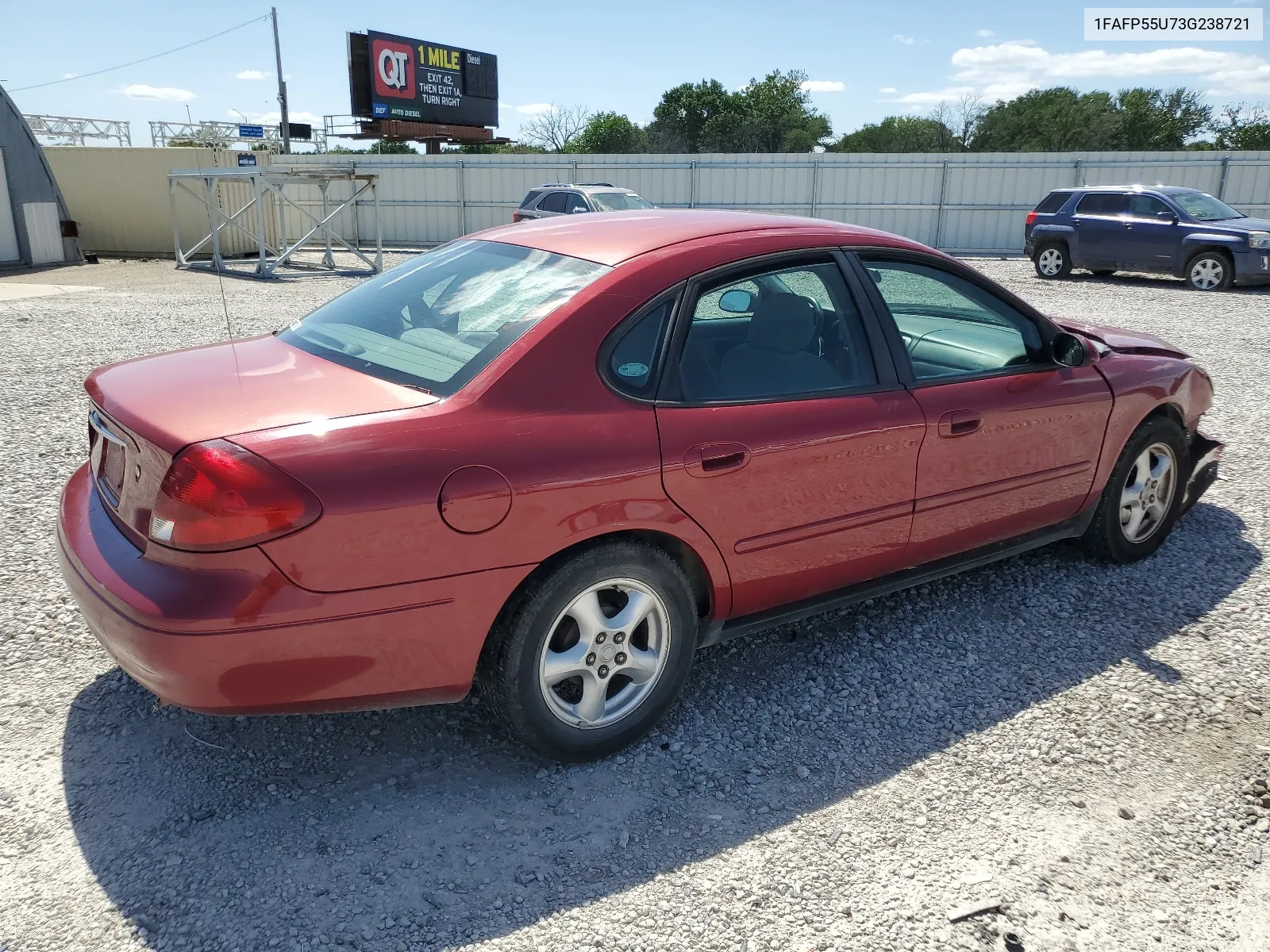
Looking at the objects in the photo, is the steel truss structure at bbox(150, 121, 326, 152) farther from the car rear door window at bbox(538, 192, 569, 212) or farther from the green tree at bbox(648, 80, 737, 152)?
the green tree at bbox(648, 80, 737, 152)

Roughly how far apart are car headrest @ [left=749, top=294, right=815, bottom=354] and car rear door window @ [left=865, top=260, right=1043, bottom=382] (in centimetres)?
43

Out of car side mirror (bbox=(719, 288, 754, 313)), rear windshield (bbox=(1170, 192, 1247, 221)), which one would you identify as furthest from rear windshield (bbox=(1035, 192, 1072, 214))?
car side mirror (bbox=(719, 288, 754, 313))

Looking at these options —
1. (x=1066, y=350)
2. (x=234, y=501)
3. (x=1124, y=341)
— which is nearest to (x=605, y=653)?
(x=234, y=501)

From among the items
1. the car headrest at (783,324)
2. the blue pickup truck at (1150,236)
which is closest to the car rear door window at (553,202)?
the blue pickup truck at (1150,236)

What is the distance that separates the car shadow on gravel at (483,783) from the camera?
7.73ft

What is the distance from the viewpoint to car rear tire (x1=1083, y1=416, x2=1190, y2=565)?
4230 millimetres

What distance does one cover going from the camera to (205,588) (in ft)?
7.54

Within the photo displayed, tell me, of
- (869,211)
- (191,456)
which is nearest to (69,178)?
(869,211)

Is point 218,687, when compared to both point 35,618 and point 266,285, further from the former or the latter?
point 266,285

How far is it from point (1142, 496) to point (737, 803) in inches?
107

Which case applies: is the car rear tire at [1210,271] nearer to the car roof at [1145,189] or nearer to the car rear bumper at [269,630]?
the car roof at [1145,189]

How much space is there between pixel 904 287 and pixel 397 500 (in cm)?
210

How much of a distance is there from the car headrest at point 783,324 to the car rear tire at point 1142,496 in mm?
1810

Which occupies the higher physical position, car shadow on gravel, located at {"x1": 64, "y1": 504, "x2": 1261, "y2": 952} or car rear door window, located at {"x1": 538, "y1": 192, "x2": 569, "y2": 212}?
car rear door window, located at {"x1": 538, "y1": 192, "x2": 569, "y2": 212}
